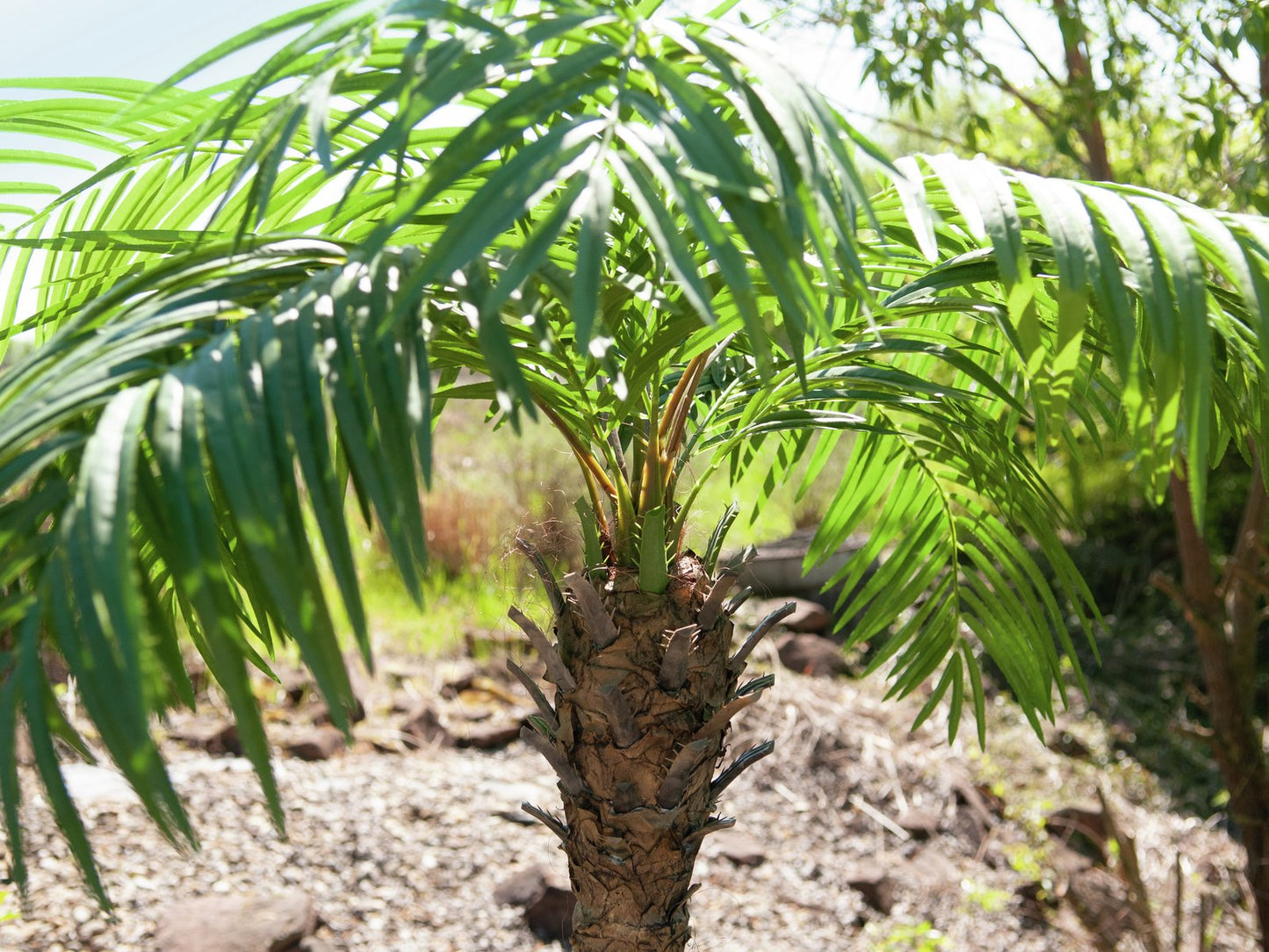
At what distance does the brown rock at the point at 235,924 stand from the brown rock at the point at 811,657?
2340 millimetres

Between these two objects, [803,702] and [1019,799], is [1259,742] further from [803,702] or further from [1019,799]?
[803,702]

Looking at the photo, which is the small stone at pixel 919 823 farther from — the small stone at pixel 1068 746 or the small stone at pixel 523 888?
the small stone at pixel 523 888

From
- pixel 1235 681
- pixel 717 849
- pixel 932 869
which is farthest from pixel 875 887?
pixel 1235 681

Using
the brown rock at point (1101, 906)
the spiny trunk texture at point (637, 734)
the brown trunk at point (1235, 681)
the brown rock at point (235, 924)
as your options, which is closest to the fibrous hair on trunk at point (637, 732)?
the spiny trunk texture at point (637, 734)

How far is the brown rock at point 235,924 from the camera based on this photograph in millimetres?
2139

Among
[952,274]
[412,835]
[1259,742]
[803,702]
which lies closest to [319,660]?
[952,274]

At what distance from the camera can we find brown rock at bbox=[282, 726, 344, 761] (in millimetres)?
3135

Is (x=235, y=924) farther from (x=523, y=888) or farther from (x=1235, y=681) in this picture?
(x=1235, y=681)

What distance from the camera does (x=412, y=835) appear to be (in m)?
2.76

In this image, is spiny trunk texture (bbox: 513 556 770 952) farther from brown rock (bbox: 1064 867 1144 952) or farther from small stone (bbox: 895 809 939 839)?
small stone (bbox: 895 809 939 839)

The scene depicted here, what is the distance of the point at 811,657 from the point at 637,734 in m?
3.12

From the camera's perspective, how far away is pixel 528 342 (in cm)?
117

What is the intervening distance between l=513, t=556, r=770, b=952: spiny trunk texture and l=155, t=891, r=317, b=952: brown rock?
1183mm

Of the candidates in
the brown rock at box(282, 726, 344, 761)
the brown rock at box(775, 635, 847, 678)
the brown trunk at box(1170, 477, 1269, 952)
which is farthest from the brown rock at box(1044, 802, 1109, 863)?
the brown rock at box(282, 726, 344, 761)
